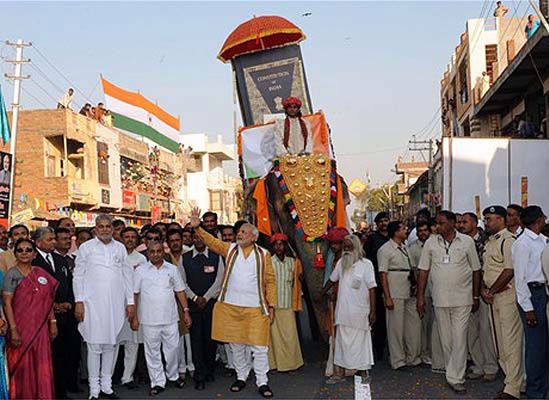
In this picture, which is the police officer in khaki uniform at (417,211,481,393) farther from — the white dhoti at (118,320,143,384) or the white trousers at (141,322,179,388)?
the white dhoti at (118,320,143,384)

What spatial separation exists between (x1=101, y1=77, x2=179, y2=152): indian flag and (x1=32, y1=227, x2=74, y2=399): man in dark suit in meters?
27.0

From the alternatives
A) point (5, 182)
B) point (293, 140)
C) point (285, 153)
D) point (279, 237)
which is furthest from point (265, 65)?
point (5, 182)

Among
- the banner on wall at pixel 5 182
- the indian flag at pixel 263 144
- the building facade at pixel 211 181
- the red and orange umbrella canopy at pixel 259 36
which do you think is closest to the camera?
the indian flag at pixel 263 144

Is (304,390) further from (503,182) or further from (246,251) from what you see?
(503,182)

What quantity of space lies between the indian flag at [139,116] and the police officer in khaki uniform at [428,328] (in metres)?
26.6

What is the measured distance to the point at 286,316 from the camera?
7.41m

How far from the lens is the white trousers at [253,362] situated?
648 centimetres

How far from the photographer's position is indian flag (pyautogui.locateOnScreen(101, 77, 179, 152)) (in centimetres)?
3375

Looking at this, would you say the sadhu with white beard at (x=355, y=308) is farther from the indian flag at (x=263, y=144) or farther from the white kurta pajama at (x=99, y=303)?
the indian flag at (x=263, y=144)

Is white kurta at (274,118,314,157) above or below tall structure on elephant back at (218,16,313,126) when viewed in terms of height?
below

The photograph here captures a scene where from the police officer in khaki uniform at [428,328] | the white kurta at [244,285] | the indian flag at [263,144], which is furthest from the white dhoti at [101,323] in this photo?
the police officer in khaki uniform at [428,328]

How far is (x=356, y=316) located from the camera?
667 centimetres

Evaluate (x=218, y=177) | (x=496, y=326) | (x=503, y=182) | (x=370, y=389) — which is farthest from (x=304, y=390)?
(x=218, y=177)

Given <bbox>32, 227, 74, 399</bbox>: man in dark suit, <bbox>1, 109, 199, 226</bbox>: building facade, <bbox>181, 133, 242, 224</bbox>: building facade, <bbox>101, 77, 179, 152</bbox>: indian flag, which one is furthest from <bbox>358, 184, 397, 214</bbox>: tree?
<bbox>32, 227, 74, 399</bbox>: man in dark suit
